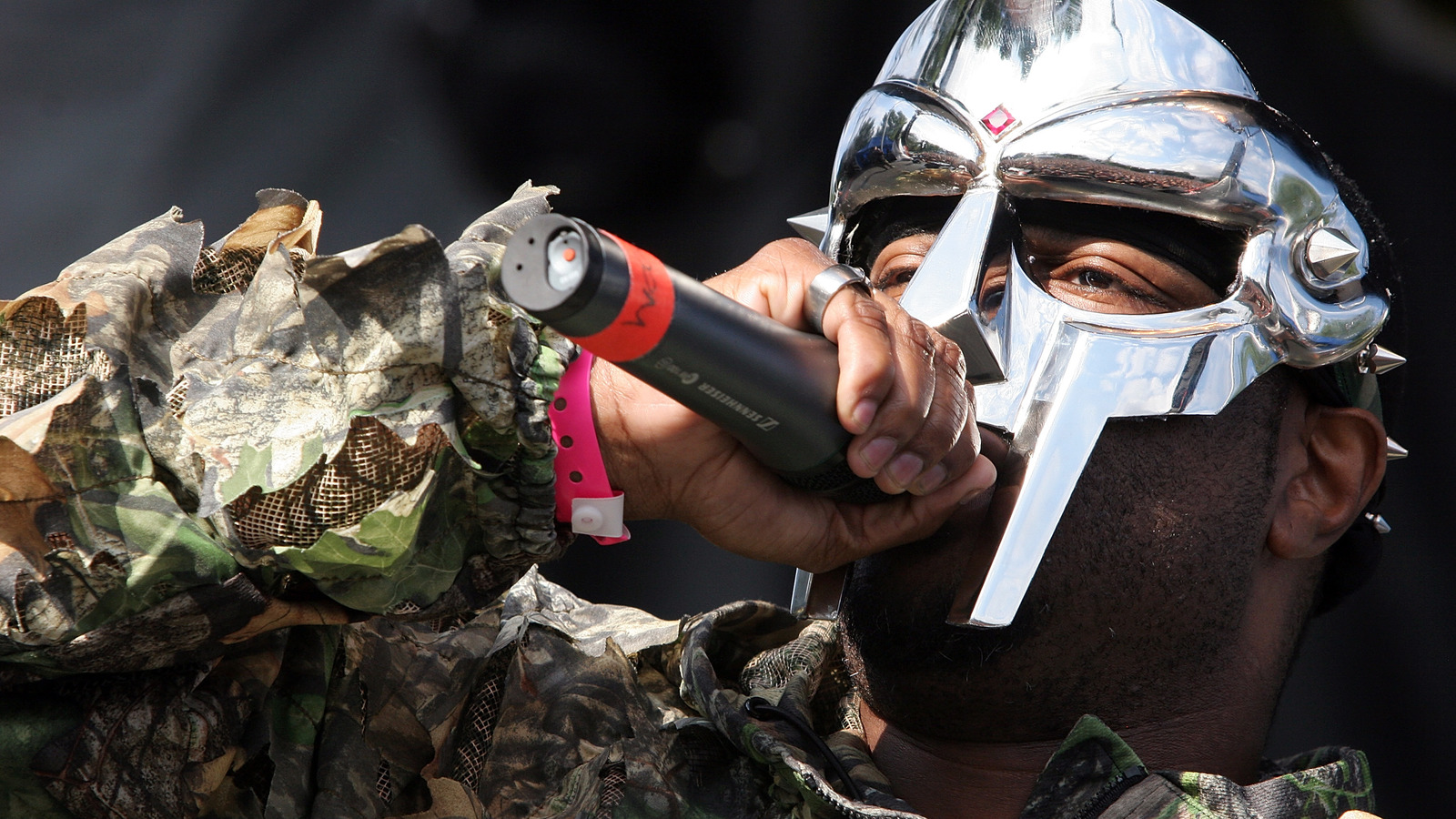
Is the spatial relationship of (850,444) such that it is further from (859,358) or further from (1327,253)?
(1327,253)

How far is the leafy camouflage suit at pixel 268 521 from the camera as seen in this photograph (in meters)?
0.86

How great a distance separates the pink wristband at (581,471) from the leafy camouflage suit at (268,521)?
0.08 feet

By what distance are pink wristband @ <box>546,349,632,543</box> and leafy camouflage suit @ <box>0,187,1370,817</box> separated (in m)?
0.02

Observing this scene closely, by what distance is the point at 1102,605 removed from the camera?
1135mm

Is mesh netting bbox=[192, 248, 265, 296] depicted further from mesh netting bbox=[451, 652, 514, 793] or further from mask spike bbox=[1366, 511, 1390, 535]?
mask spike bbox=[1366, 511, 1390, 535]

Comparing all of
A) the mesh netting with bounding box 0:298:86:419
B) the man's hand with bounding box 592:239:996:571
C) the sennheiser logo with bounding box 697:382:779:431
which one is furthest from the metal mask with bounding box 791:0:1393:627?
the mesh netting with bounding box 0:298:86:419

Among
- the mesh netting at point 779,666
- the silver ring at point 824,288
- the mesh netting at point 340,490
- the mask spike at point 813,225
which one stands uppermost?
the silver ring at point 824,288

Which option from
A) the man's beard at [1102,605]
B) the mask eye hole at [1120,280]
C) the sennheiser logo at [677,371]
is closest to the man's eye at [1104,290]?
the mask eye hole at [1120,280]

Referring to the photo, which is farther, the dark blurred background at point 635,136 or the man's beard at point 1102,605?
the dark blurred background at point 635,136

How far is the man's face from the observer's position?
1136 millimetres

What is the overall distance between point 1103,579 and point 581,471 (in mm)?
520

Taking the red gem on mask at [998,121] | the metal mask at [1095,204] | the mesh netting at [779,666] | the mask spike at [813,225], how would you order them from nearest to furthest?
the metal mask at [1095,204] < the red gem on mask at [998,121] < the mesh netting at [779,666] < the mask spike at [813,225]

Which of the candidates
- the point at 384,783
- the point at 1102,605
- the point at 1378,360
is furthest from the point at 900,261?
the point at 384,783

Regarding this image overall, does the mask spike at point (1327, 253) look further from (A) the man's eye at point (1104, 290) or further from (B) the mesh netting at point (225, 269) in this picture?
(B) the mesh netting at point (225, 269)
